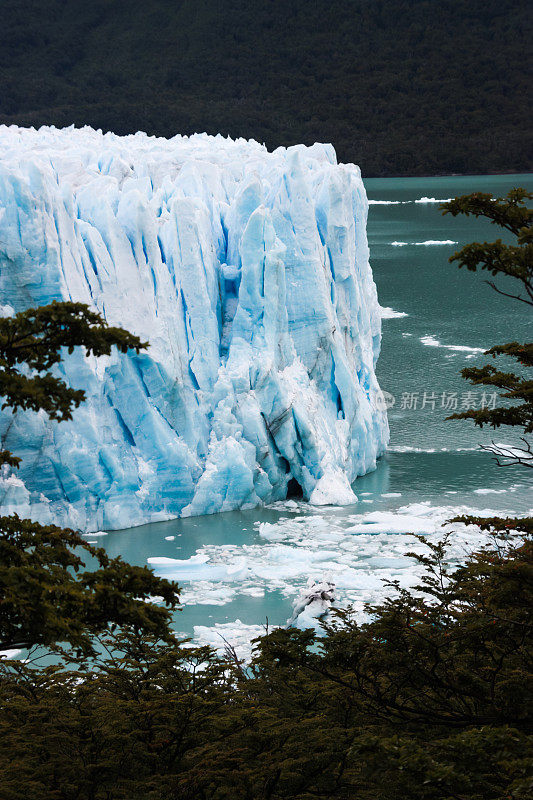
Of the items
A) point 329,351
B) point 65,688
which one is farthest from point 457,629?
point 329,351

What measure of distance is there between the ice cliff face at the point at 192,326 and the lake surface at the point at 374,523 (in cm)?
69

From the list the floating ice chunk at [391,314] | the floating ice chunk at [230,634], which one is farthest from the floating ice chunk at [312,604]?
the floating ice chunk at [391,314]

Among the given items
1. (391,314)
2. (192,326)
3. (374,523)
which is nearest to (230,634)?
(374,523)

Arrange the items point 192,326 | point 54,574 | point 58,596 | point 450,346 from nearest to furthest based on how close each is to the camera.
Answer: point 58,596
point 54,574
point 192,326
point 450,346

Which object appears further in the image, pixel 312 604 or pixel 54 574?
pixel 312 604

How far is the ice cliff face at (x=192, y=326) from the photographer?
14086 mm

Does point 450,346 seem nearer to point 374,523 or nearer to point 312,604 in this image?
point 374,523

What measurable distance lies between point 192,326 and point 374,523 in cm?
506

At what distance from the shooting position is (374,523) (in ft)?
48.5

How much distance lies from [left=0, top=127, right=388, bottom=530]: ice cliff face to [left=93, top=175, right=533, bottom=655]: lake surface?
2.25 ft

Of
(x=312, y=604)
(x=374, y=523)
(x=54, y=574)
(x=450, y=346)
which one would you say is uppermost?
(x=54, y=574)

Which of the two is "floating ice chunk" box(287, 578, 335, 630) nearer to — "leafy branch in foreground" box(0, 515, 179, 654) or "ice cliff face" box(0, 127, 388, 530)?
"ice cliff face" box(0, 127, 388, 530)

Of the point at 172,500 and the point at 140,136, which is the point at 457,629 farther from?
the point at 140,136

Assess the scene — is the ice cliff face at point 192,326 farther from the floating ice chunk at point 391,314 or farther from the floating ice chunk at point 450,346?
the floating ice chunk at point 391,314
